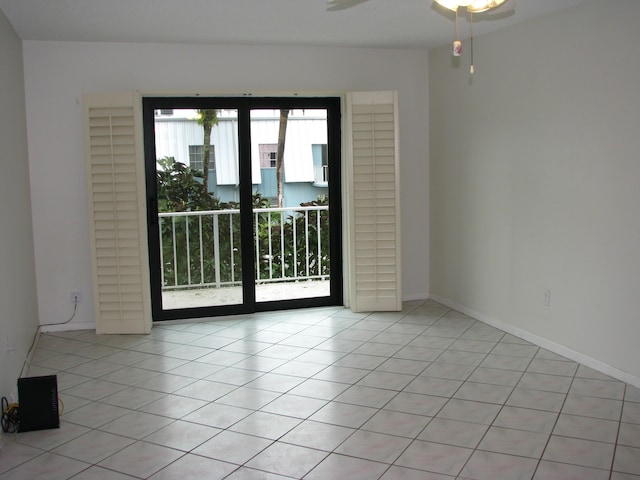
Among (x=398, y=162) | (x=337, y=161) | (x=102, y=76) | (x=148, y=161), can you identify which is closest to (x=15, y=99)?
(x=102, y=76)

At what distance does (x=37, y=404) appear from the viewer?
3.06m

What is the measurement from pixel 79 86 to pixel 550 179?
143 inches

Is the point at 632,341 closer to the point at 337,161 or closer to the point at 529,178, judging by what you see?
the point at 529,178

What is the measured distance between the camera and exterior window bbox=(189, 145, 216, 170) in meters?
5.09

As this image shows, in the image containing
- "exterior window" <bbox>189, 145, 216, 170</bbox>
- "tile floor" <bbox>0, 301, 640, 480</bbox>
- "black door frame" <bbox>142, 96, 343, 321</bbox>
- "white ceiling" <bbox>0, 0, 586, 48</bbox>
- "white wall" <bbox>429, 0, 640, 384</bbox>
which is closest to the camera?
"tile floor" <bbox>0, 301, 640, 480</bbox>

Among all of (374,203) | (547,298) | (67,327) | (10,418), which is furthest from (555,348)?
(67,327)

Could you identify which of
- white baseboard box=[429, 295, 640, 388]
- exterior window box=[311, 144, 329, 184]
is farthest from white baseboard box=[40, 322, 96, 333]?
white baseboard box=[429, 295, 640, 388]

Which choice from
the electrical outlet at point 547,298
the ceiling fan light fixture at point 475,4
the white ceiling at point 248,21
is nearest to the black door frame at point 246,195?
the white ceiling at point 248,21

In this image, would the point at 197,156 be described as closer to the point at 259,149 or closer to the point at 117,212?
the point at 259,149

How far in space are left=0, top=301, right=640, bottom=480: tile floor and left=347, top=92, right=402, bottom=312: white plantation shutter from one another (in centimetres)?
57

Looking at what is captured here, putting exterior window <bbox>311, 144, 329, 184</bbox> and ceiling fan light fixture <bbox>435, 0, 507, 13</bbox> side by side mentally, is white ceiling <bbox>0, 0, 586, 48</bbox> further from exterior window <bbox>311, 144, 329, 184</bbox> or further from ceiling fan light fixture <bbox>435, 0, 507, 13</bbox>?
ceiling fan light fixture <bbox>435, 0, 507, 13</bbox>

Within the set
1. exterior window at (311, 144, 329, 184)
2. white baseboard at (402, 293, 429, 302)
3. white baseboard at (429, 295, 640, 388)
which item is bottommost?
white baseboard at (429, 295, 640, 388)

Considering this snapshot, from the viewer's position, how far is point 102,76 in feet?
15.8

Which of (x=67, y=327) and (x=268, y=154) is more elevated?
(x=268, y=154)
